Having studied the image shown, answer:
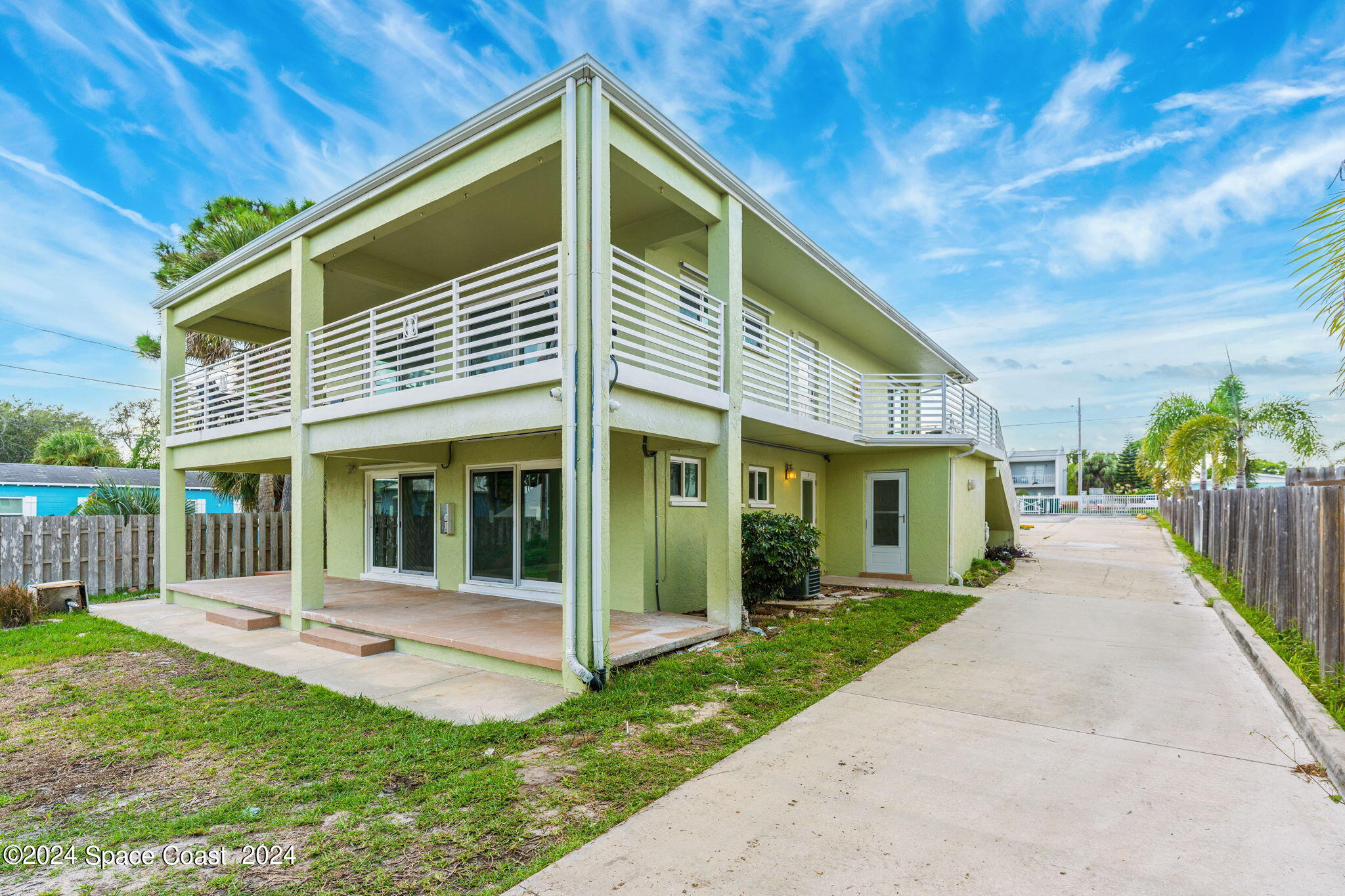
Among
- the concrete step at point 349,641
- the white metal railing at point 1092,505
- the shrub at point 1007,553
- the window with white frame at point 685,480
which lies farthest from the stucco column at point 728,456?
the white metal railing at point 1092,505

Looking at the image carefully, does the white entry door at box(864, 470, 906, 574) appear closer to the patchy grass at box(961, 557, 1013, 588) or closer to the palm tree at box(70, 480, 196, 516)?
the patchy grass at box(961, 557, 1013, 588)

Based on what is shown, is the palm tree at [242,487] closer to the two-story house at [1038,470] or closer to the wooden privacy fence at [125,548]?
the wooden privacy fence at [125,548]

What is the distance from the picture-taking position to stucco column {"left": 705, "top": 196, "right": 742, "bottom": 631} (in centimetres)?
791

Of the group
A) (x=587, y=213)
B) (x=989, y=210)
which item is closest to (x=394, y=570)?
(x=587, y=213)

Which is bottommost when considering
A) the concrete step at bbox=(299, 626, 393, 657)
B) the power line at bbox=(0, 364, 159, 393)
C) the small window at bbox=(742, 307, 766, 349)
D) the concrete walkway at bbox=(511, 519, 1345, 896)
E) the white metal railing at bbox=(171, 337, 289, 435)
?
the concrete step at bbox=(299, 626, 393, 657)

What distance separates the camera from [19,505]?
1986 centimetres

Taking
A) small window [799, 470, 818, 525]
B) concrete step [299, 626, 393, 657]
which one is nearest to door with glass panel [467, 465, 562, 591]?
concrete step [299, 626, 393, 657]

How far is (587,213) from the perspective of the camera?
6.09 meters

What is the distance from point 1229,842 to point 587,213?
6196 mm

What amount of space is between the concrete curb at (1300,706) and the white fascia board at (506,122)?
7.27 meters

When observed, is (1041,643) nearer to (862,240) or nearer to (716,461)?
(716,461)

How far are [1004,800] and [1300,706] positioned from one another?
3.03 meters

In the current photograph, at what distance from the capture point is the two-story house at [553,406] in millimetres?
6238

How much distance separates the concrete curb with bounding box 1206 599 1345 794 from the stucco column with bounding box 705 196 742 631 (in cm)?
499
